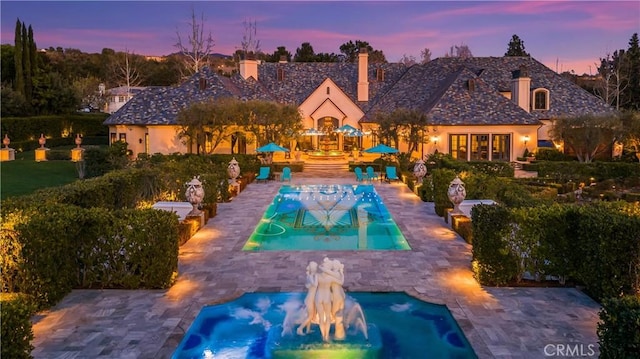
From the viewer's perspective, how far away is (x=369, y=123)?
4169 centimetres

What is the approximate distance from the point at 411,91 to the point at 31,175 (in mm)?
27839

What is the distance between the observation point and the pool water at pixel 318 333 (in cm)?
795

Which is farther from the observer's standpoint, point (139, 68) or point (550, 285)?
point (139, 68)

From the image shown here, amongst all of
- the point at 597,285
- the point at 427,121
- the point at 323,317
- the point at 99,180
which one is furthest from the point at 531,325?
the point at 427,121

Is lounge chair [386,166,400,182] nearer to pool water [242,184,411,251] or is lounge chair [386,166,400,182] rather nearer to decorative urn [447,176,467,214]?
pool water [242,184,411,251]

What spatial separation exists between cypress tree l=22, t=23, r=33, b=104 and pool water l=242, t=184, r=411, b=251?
35.3 m

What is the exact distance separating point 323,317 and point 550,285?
5182 millimetres

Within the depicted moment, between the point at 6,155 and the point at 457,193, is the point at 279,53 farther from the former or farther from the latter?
the point at 457,193

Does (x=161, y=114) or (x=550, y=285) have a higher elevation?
(x=161, y=114)

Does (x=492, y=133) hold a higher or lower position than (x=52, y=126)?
lower

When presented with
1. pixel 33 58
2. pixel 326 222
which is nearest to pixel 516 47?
pixel 33 58

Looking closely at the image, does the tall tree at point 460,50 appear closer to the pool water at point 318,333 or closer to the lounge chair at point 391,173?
the lounge chair at point 391,173

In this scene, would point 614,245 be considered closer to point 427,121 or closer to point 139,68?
point 427,121

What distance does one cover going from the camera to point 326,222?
19.7 m
